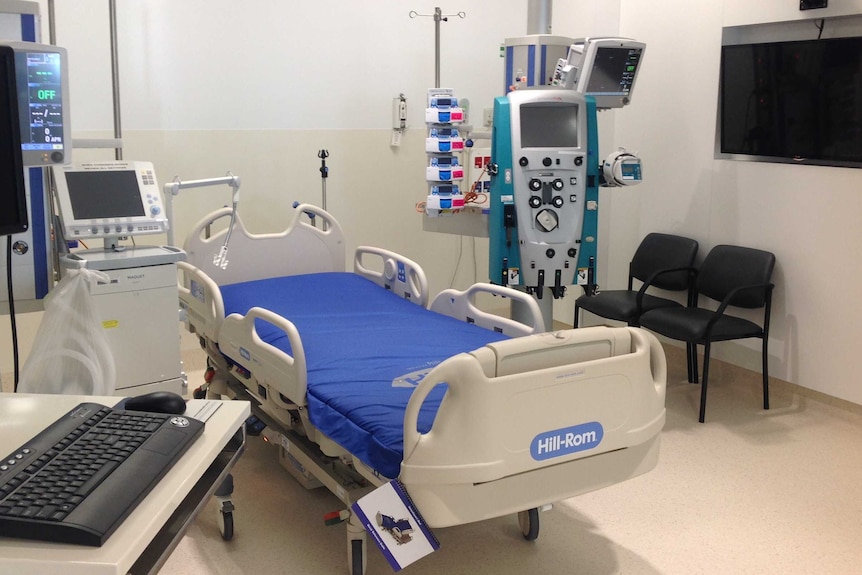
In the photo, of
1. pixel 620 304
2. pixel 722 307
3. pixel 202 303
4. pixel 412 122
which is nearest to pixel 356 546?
pixel 202 303

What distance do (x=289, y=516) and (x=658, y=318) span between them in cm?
220

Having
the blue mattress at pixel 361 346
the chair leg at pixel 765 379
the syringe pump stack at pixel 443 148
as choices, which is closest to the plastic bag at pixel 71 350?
the blue mattress at pixel 361 346

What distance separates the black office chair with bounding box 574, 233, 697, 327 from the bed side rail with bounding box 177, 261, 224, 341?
7.11 ft

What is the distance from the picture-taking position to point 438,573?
2816mm

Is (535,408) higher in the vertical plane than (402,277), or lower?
lower

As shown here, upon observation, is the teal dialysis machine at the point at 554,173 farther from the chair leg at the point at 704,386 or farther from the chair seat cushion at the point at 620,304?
the chair leg at the point at 704,386

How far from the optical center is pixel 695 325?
4.17 meters

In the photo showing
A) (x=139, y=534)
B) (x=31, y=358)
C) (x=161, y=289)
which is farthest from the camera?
(x=161, y=289)

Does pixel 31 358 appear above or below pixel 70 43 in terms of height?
below

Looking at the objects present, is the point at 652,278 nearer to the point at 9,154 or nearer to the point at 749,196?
the point at 749,196

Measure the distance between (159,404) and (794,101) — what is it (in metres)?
3.79

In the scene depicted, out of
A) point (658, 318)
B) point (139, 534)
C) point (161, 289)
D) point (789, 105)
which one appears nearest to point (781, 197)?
point (789, 105)

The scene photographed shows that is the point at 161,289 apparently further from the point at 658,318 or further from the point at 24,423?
the point at 658,318

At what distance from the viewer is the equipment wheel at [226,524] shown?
3008mm
